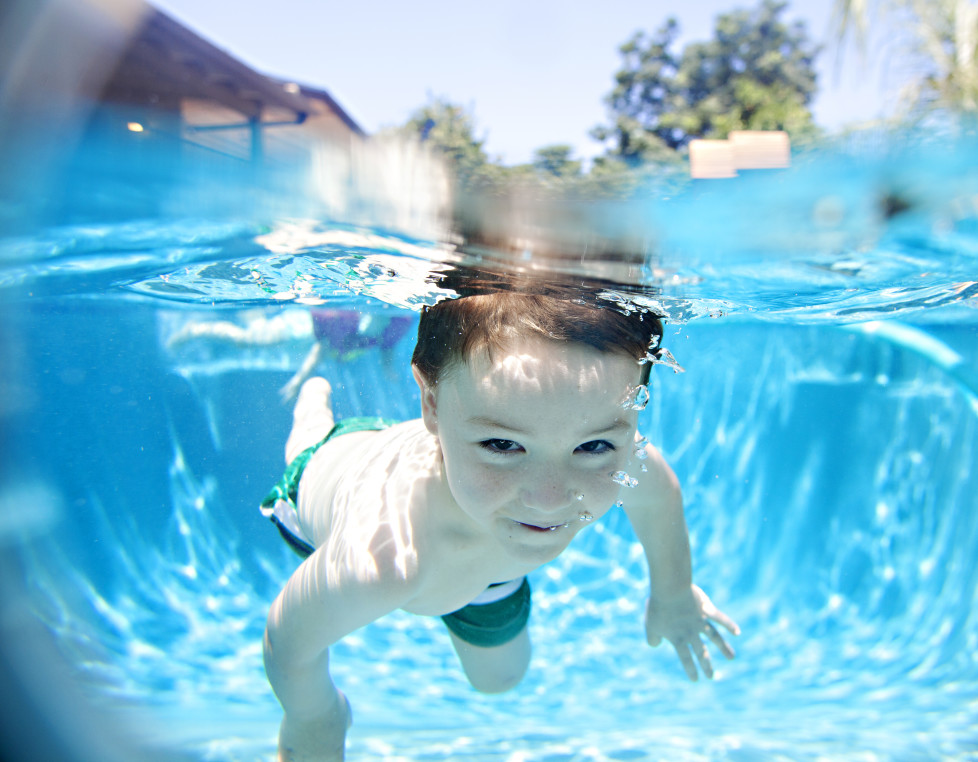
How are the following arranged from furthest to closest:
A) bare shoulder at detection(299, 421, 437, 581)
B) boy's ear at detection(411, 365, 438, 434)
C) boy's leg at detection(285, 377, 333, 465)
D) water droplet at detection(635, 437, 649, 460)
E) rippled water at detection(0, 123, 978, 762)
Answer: boy's leg at detection(285, 377, 333, 465), rippled water at detection(0, 123, 978, 762), water droplet at detection(635, 437, 649, 460), bare shoulder at detection(299, 421, 437, 581), boy's ear at detection(411, 365, 438, 434)

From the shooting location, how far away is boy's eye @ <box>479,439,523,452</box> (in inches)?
89.9

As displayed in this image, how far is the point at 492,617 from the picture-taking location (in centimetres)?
378

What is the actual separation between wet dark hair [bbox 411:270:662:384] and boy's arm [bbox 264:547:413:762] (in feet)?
3.42

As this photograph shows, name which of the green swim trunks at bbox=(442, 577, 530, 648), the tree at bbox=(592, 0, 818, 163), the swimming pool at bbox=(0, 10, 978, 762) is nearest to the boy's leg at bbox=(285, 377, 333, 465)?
the swimming pool at bbox=(0, 10, 978, 762)

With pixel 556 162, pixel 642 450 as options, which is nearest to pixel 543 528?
pixel 642 450

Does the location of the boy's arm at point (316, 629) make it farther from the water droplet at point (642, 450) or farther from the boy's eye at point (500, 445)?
the water droplet at point (642, 450)

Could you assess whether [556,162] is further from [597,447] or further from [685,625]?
[685,625]

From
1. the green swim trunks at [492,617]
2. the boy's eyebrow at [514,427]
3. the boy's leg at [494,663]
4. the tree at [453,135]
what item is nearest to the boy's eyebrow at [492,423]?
the boy's eyebrow at [514,427]

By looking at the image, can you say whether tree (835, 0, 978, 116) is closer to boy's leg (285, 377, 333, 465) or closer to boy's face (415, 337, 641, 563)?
boy's face (415, 337, 641, 563)

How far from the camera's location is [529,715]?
16.0 ft

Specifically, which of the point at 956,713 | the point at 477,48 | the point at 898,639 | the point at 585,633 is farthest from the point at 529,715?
the point at 477,48

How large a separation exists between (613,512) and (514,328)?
580 cm

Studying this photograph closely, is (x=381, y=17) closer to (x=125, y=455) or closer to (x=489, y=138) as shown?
(x=489, y=138)

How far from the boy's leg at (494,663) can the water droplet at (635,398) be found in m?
2.33
